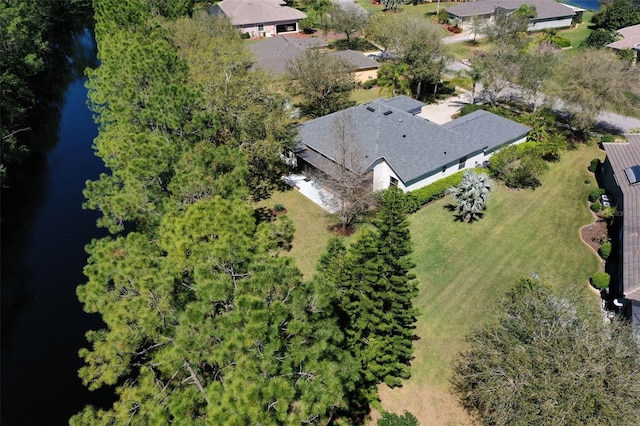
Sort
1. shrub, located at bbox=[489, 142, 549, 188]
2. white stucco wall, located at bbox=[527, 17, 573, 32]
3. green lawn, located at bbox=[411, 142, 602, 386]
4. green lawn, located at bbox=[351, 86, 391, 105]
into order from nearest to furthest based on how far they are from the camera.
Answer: green lawn, located at bbox=[411, 142, 602, 386] → shrub, located at bbox=[489, 142, 549, 188] → green lawn, located at bbox=[351, 86, 391, 105] → white stucco wall, located at bbox=[527, 17, 573, 32]

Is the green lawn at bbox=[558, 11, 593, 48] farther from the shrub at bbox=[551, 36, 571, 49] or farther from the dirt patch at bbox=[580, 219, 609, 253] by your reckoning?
the dirt patch at bbox=[580, 219, 609, 253]

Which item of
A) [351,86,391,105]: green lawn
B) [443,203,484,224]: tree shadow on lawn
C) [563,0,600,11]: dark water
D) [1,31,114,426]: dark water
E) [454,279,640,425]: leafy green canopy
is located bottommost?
[563,0,600,11]: dark water

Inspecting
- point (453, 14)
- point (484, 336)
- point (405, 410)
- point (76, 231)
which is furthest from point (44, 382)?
point (453, 14)

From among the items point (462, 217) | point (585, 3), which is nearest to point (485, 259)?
point (462, 217)

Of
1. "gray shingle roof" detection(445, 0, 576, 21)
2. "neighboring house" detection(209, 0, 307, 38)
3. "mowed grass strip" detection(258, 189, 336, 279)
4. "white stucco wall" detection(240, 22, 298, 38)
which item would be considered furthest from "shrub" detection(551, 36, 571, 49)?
"mowed grass strip" detection(258, 189, 336, 279)

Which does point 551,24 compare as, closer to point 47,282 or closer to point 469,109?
point 469,109

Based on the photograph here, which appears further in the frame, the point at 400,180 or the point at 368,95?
the point at 368,95

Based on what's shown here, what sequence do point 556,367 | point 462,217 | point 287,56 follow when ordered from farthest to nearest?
point 287,56
point 462,217
point 556,367
